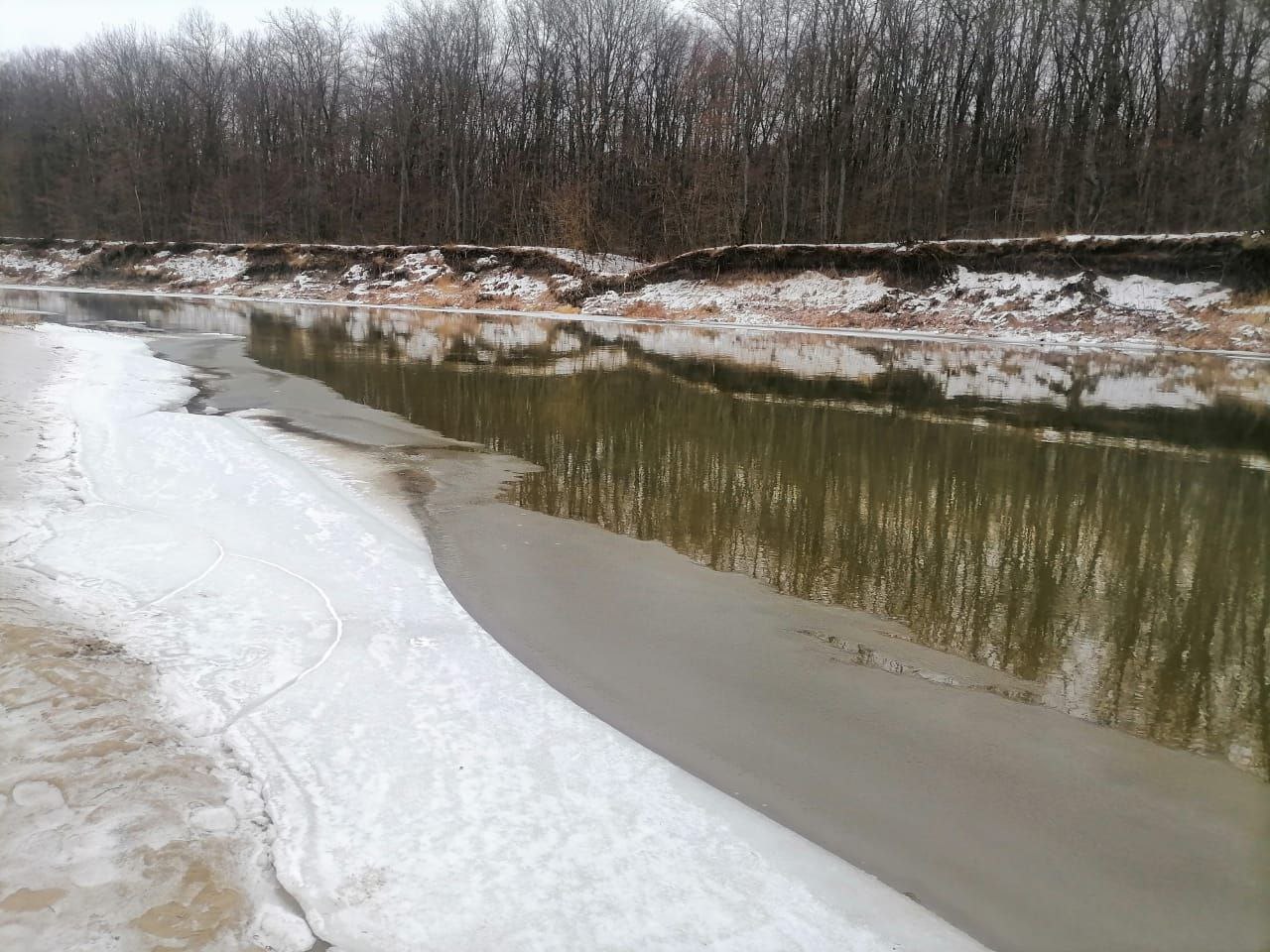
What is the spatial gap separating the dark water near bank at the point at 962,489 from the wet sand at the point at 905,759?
1.33 ft

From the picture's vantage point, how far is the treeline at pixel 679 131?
38500 mm

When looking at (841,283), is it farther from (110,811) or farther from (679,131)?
(110,811)

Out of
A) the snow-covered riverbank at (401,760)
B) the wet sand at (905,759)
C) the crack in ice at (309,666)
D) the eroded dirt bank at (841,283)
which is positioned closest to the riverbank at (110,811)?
the snow-covered riverbank at (401,760)

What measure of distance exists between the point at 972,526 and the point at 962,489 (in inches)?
54.1

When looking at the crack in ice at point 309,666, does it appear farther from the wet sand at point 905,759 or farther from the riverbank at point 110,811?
the wet sand at point 905,759

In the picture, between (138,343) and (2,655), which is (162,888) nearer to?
(2,655)

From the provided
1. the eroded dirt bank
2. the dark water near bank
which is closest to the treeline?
the eroded dirt bank

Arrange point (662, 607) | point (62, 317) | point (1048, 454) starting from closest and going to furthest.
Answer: point (662, 607), point (1048, 454), point (62, 317)

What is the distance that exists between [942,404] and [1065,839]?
1189 cm

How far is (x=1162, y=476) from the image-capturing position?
369 inches

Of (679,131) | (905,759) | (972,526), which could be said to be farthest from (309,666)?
(679,131)

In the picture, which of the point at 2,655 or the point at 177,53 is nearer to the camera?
the point at 2,655

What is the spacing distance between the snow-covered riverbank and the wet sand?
0.75ft

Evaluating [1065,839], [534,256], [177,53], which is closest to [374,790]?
[1065,839]
